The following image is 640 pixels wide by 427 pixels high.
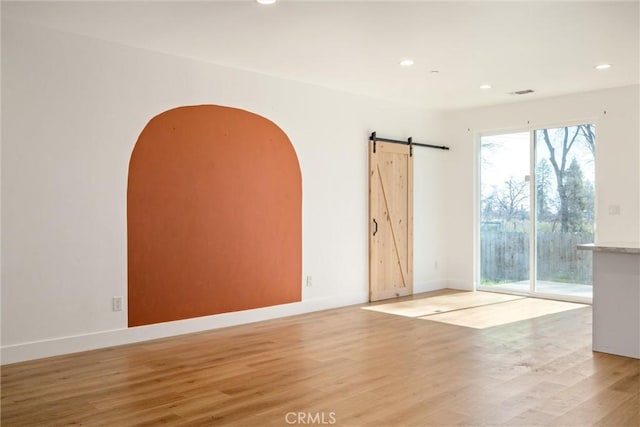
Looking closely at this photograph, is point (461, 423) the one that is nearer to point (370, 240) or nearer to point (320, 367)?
point (320, 367)

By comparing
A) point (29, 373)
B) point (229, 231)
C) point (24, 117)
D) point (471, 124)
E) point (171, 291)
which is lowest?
point (29, 373)

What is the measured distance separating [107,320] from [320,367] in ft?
6.59

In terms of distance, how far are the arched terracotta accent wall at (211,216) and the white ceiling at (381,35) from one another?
0.78 m

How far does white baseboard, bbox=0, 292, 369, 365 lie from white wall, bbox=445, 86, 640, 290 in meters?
2.50

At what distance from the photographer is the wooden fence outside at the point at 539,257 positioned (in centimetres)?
688

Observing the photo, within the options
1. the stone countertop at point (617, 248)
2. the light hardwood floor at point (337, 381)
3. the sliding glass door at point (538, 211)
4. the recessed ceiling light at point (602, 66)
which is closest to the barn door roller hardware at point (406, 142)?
the sliding glass door at point (538, 211)

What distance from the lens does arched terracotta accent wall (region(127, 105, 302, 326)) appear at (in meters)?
4.90

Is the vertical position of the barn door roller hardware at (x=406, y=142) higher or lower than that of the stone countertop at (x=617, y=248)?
higher

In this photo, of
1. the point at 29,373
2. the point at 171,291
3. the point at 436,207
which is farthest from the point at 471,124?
the point at 29,373

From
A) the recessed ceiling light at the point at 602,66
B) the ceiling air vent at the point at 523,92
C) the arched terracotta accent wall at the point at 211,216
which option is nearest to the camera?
the arched terracotta accent wall at the point at 211,216

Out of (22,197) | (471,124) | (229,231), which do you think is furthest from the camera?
(471,124)

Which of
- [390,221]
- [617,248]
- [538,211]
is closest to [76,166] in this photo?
[390,221]

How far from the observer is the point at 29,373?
3.87 meters

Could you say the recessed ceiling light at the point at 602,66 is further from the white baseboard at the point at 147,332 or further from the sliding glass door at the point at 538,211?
the white baseboard at the point at 147,332
